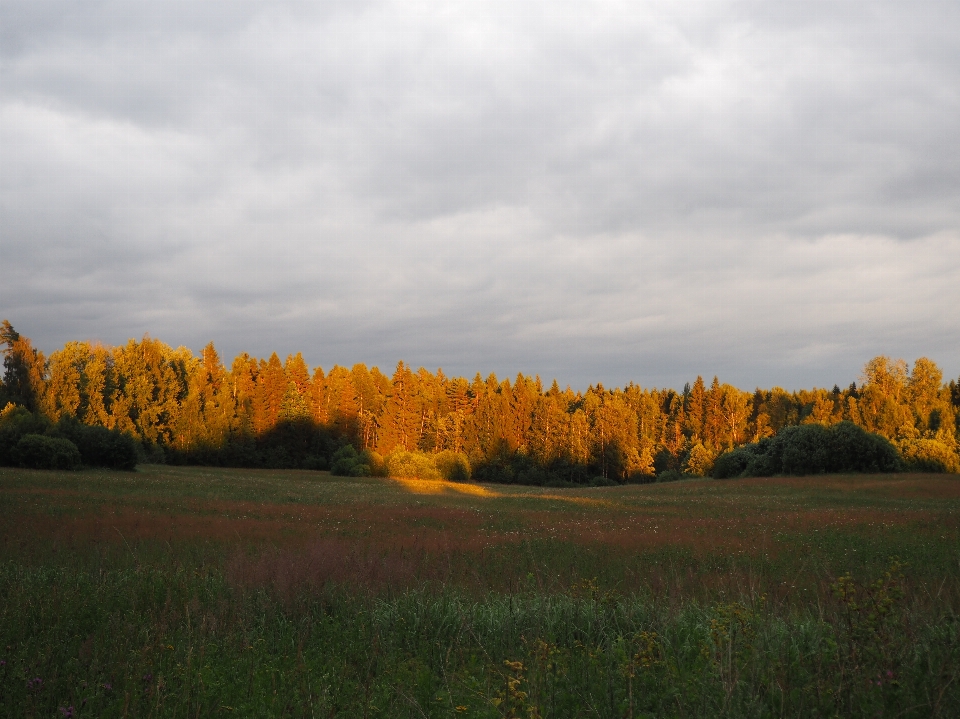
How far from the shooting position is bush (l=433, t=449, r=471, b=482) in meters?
59.2

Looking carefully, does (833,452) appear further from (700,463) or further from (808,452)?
(700,463)

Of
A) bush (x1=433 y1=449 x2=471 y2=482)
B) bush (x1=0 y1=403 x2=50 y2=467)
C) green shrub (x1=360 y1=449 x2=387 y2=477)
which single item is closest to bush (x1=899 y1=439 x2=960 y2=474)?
bush (x1=433 y1=449 x2=471 y2=482)

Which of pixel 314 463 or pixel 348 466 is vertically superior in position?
pixel 348 466

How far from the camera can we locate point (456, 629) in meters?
6.84

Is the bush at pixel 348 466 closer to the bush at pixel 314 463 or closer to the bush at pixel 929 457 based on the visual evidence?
the bush at pixel 314 463

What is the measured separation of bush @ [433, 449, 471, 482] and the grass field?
44.2 meters

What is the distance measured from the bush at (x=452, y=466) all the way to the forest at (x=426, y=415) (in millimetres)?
108

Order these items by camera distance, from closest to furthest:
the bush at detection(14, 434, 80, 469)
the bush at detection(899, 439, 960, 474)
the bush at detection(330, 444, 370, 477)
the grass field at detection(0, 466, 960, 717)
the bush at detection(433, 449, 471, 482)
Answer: the grass field at detection(0, 466, 960, 717) < the bush at detection(14, 434, 80, 469) < the bush at detection(899, 439, 960, 474) < the bush at detection(330, 444, 370, 477) < the bush at detection(433, 449, 471, 482)

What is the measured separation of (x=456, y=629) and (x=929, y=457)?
194 ft

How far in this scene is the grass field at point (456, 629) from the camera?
14.9 feet

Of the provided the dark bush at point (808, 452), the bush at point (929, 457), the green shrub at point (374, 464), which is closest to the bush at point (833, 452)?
the dark bush at point (808, 452)

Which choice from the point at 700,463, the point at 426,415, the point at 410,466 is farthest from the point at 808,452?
the point at 426,415

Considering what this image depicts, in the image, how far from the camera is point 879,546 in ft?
49.9

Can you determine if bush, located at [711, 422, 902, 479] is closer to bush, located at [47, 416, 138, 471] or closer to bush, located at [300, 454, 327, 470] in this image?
bush, located at [300, 454, 327, 470]
